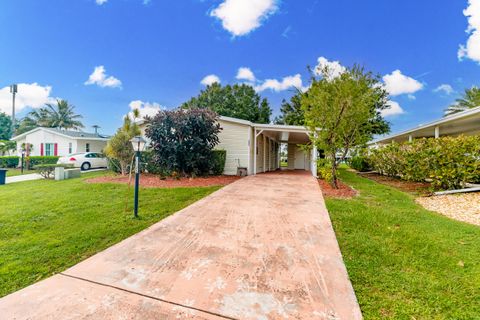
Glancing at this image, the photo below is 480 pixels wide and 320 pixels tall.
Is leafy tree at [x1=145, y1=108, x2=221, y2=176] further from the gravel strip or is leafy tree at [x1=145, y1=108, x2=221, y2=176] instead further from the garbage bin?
the gravel strip

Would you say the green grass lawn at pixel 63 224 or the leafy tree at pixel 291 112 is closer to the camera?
the green grass lawn at pixel 63 224

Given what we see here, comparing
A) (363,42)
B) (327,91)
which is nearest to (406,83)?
(363,42)

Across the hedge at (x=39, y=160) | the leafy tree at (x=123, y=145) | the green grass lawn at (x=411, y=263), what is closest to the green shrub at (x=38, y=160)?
the hedge at (x=39, y=160)

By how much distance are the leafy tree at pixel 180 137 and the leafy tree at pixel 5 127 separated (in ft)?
124

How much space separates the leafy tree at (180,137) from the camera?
32.3ft

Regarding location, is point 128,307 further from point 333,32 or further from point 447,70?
point 447,70

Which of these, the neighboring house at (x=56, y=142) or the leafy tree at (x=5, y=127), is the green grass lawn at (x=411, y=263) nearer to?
the neighboring house at (x=56, y=142)

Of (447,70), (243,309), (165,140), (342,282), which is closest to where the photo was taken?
(243,309)

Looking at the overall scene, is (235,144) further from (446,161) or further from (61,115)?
(61,115)

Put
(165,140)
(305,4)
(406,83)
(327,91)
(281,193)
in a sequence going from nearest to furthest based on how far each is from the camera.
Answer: (281,193) → (327,91) → (165,140) → (305,4) → (406,83)

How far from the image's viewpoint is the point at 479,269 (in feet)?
8.87

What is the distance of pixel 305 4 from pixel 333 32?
301cm

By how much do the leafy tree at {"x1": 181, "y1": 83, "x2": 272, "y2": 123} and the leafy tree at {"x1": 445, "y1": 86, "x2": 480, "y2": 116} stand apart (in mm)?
20668

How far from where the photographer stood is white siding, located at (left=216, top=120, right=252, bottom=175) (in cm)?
1220
